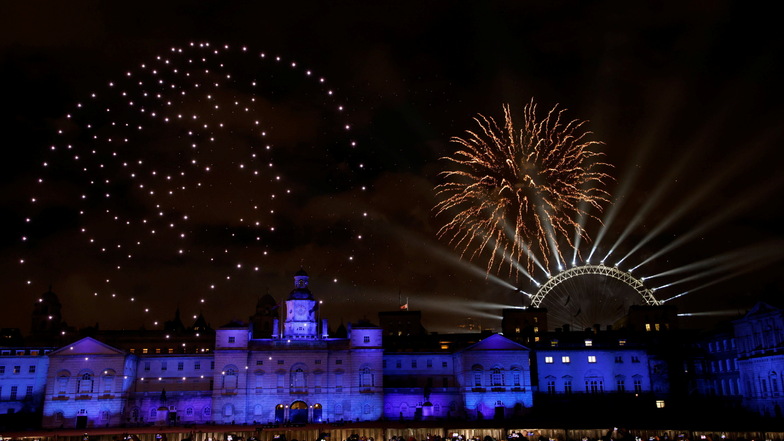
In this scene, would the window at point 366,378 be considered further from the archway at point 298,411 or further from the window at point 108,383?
the window at point 108,383

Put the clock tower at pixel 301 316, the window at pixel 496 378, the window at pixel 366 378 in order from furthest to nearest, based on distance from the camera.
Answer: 1. the clock tower at pixel 301 316
2. the window at pixel 496 378
3. the window at pixel 366 378

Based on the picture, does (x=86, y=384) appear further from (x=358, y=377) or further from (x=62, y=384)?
(x=358, y=377)

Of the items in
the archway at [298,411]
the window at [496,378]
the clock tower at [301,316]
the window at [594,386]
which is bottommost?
the archway at [298,411]

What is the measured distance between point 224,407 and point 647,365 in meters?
44.3

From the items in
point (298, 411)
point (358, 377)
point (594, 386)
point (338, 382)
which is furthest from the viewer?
point (594, 386)

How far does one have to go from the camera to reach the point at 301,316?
75.0 m

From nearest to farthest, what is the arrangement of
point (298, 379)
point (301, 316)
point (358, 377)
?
point (298, 379) → point (358, 377) → point (301, 316)

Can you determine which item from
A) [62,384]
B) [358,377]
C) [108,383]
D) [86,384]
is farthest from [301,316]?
[62,384]

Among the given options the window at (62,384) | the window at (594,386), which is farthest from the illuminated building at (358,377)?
the window at (594,386)

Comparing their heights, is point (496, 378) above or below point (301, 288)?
below

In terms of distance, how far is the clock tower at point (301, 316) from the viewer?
7456 cm

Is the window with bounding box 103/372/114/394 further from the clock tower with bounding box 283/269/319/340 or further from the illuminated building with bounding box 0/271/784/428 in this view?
the clock tower with bounding box 283/269/319/340

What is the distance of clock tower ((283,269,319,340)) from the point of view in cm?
7456

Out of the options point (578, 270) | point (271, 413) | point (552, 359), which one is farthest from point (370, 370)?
point (578, 270)
